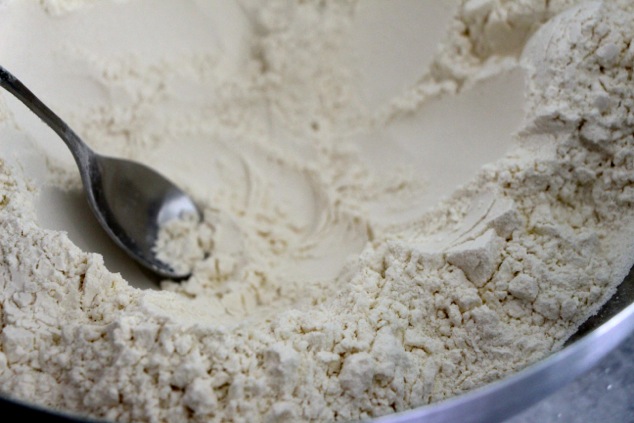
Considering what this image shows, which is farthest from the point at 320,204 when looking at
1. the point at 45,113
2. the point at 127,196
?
the point at 45,113

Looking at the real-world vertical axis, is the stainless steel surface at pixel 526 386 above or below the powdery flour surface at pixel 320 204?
below

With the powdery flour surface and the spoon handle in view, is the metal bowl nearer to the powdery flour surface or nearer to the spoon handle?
the powdery flour surface

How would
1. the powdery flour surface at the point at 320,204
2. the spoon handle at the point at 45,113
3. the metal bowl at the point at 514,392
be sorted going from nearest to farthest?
1. the metal bowl at the point at 514,392
2. the powdery flour surface at the point at 320,204
3. the spoon handle at the point at 45,113

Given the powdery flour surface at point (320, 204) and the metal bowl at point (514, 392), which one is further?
the powdery flour surface at point (320, 204)

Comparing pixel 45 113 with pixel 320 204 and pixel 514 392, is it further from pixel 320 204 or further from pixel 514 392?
pixel 514 392

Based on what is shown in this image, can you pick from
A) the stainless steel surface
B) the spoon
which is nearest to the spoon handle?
the spoon

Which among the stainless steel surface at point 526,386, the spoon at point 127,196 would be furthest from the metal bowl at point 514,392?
the spoon at point 127,196

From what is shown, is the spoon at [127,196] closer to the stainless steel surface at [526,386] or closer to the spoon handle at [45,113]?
the spoon handle at [45,113]
